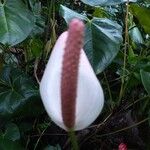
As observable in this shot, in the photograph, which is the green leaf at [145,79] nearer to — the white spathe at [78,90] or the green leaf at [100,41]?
the green leaf at [100,41]

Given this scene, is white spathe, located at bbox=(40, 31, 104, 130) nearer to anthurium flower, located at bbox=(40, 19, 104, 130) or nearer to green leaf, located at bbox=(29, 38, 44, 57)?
anthurium flower, located at bbox=(40, 19, 104, 130)

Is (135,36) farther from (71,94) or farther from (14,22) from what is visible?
(71,94)

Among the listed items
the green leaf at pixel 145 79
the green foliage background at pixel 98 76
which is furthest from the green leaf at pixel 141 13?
the green leaf at pixel 145 79

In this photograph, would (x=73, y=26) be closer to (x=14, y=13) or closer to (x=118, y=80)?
(x=14, y=13)

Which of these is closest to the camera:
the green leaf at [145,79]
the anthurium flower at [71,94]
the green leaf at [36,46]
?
the anthurium flower at [71,94]

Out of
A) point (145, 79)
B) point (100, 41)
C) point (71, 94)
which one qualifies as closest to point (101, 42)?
point (100, 41)

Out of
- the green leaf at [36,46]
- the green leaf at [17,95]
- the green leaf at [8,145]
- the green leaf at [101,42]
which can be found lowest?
the green leaf at [8,145]

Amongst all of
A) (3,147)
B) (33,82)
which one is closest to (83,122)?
(3,147)
